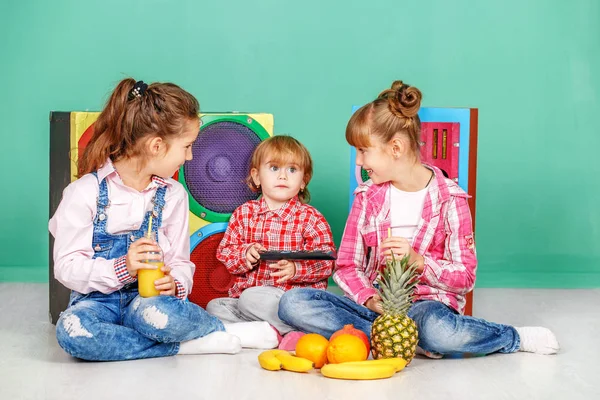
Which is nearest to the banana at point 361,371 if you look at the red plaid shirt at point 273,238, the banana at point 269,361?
the banana at point 269,361

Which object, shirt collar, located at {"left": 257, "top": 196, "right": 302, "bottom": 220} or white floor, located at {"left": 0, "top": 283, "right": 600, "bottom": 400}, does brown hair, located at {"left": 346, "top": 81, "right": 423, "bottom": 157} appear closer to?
shirt collar, located at {"left": 257, "top": 196, "right": 302, "bottom": 220}

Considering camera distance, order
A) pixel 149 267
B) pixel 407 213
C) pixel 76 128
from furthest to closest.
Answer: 1. pixel 76 128
2. pixel 407 213
3. pixel 149 267

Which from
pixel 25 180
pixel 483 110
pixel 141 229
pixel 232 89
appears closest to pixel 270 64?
pixel 232 89

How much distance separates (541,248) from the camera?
10.6 feet

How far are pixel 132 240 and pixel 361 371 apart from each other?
0.66m

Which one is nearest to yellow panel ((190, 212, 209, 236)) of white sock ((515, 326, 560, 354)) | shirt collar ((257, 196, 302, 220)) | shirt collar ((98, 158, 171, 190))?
shirt collar ((257, 196, 302, 220))

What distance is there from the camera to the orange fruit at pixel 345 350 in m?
1.83

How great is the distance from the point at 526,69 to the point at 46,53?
175 centimetres

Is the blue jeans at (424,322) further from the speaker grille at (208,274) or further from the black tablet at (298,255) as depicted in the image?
the speaker grille at (208,274)

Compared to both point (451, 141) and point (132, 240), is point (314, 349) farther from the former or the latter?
point (451, 141)

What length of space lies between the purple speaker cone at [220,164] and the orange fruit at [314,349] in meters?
0.63

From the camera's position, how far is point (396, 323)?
1.84 metres

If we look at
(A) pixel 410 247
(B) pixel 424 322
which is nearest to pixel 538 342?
(B) pixel 424 322

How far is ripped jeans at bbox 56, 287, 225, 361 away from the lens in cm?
190
